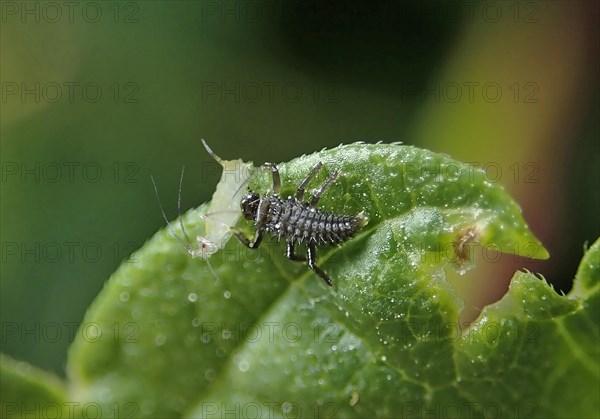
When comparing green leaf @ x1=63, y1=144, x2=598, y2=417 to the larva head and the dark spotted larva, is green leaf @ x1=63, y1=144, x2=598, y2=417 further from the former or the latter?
the larva head

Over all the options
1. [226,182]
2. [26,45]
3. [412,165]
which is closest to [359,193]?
[412,165]

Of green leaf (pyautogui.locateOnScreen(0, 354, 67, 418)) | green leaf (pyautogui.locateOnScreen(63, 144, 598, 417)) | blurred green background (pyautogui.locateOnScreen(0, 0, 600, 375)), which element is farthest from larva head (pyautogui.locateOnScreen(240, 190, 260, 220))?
green leaf (pyautogui.locateOnScreen(0, 354, 67, 418))

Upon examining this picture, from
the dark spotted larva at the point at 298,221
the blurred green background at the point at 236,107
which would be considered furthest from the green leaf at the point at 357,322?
the blurred green background at the point at 236,107

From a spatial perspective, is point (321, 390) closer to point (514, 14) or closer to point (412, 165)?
point (412, 165)

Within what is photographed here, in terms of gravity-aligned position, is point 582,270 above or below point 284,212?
above

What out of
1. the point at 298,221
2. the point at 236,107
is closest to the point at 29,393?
the point at 298,221

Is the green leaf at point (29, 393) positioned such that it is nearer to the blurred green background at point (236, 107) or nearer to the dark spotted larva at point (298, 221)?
the dark spotted larva at point (298, 221)

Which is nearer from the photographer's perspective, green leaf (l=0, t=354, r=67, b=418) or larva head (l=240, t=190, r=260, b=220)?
green leaf (l=0, t=354, r=67, b=418)

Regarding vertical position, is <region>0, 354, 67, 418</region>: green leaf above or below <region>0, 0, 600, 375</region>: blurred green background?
below
